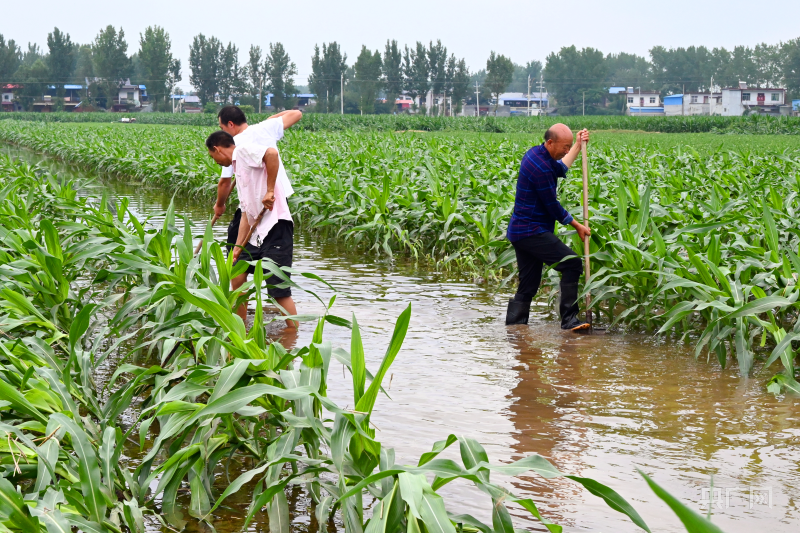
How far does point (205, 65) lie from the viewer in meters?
104

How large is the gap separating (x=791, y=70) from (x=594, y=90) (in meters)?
32.0

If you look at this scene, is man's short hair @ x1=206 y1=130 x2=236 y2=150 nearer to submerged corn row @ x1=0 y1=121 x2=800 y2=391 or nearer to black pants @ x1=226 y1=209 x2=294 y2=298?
black pants @ x1=226 y1=209 x2=294 y2=298

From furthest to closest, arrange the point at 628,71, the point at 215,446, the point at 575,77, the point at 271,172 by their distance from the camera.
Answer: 1. the point at 628,71
2. the point at 575,77
3. the point at 271,172
4. the point at 215,446

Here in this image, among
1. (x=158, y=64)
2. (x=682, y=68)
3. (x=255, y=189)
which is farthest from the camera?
(x=682, y=68)

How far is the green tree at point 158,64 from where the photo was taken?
323ft

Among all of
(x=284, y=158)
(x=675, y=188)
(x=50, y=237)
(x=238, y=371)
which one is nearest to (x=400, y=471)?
(x=238, y=371)

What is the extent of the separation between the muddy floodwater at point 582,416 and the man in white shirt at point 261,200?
63 centimetres

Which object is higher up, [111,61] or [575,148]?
[111,61]

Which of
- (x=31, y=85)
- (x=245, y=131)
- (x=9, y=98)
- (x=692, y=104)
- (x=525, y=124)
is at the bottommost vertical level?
(x=245, y=131)

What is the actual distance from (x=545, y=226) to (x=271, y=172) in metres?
2.02

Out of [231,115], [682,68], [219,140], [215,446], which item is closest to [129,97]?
[682,68]

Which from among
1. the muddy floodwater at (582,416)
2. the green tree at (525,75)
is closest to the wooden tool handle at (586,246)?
the muddy floodwater at (582,416)

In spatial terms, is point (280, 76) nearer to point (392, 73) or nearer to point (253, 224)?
point (392, 73)

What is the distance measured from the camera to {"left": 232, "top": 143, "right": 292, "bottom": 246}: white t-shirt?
18.1 feet
